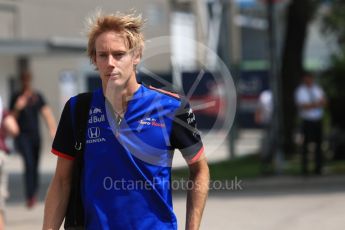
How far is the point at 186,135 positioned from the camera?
12.6 feet

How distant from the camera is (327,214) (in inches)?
442

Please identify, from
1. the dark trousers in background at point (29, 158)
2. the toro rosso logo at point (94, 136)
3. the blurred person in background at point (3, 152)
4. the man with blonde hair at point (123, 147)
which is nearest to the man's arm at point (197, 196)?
the man with blonde hair at point (123, 147)

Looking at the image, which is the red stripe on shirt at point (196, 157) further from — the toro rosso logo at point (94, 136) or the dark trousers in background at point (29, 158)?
the dark trousers in background at point (29, 158)

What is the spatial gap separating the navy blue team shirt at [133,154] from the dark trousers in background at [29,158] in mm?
9120

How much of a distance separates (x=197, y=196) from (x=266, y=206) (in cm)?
872

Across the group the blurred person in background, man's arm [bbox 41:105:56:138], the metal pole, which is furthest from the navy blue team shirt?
the metal pole

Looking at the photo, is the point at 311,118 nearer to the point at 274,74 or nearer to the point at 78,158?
the point at 274,74

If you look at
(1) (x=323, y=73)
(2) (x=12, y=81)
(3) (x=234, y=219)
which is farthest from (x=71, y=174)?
(2) (x=12, y=81)

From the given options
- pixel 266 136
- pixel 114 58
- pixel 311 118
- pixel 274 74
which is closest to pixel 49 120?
pixel 274 74

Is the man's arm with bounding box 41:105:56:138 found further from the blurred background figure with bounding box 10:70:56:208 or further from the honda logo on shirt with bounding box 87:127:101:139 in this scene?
the honda logo on shirt with bounding box 87:127:101:139

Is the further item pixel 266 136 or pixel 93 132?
pixel 266 136

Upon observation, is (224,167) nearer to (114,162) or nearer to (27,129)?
(27,129)

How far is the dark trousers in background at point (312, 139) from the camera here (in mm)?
15391

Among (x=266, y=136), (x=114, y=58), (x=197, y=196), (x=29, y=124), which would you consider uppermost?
(x=114, y=58)
